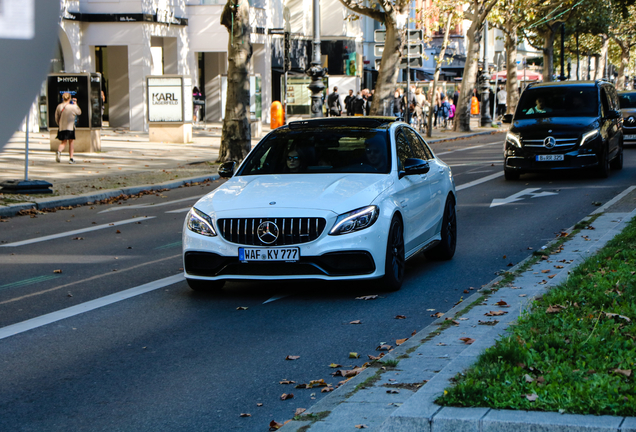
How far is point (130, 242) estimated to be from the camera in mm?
11547

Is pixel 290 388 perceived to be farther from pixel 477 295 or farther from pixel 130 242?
pixel 130 242

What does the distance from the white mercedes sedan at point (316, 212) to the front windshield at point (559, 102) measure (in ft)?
35.6

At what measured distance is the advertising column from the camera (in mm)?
29953

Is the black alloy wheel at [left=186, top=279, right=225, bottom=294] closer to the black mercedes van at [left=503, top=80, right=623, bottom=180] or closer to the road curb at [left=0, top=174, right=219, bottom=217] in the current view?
the road curb at [left=0, top=174, right=219, bottom=217]

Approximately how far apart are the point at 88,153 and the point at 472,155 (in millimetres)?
11588

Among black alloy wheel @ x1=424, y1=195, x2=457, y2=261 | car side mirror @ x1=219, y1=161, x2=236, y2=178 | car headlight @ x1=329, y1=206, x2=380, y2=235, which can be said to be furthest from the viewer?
black alloy wheel @ x1=424, y1=195, x2=457, y2=261

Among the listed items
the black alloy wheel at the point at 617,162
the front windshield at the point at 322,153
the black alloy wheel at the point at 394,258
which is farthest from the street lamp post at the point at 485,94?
the black alloy wheel at the point at 394,258

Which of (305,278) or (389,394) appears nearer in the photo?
(389,394)

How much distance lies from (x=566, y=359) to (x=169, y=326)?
332 centimetres

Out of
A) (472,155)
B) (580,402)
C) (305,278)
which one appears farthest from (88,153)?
(580,402)

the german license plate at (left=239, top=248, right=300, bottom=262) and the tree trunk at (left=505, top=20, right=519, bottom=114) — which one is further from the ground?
the tree trunk at (left=505, top=20, right=519, bottom=114)

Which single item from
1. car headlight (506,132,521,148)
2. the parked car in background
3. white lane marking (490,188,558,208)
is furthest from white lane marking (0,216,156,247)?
the parked car in background

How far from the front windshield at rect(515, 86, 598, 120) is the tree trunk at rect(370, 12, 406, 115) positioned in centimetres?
1507

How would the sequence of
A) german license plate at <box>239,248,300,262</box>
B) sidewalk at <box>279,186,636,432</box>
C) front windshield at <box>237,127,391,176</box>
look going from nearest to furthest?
sidewalk at <box>279,186,636,432</box>, german license plate at <box>239,248,300,262</box>, front windshield at <box>237,127,391,176</box>
